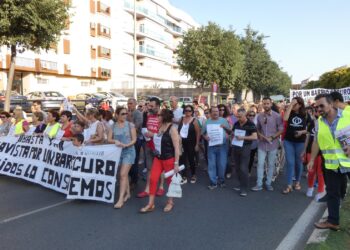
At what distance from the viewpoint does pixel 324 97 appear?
481 cm

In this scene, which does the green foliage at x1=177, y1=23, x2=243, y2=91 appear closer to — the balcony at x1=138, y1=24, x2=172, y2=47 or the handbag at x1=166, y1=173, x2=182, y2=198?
the balcony at x1=138, y1=24, x2=172, y2=47

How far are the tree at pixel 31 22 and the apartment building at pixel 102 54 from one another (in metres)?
13.2

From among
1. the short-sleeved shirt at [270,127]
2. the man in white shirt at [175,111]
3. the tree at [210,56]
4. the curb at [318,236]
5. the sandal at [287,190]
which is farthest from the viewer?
the tree at [210,56]

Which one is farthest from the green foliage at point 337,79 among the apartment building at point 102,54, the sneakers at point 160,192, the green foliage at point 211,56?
the sneakers at point 160,192

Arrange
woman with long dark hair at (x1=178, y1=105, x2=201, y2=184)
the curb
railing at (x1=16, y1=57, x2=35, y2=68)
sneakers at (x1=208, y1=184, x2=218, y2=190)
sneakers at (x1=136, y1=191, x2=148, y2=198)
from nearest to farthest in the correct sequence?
1. the curb
2. sneakers at (x1=136, y1=191, x2=148, y2=198)
3. sneakers at (x1=208, y1=184, x2=218, y2=190)
4. woman with long dark hair at (x1=178, y1=105, x2=201, y2=184)
5. railing at (x1=16, y1=57, x2=35, y2=68)

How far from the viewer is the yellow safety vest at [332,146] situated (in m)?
4.59

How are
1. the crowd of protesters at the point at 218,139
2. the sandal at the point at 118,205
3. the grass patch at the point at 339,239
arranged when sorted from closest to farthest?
the grass patch at the point at 339,239
the crowd of protesters at the point at 218,139
the sandal at the point at 118,205

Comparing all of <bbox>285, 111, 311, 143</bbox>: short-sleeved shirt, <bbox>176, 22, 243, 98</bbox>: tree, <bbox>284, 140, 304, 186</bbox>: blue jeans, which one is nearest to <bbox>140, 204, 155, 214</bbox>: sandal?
<bbox>284, 140, 304, 186</bbox>: blue jeans

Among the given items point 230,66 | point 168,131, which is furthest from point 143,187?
point 230,66

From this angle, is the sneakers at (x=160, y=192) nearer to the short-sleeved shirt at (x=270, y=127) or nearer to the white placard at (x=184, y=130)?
the white placard at (x=184, y=130)

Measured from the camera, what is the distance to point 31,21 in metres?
14.1

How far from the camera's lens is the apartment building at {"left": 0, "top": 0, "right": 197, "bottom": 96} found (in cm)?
3800

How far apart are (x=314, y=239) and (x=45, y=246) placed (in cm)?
336

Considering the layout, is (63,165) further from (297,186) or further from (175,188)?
(297,186)
